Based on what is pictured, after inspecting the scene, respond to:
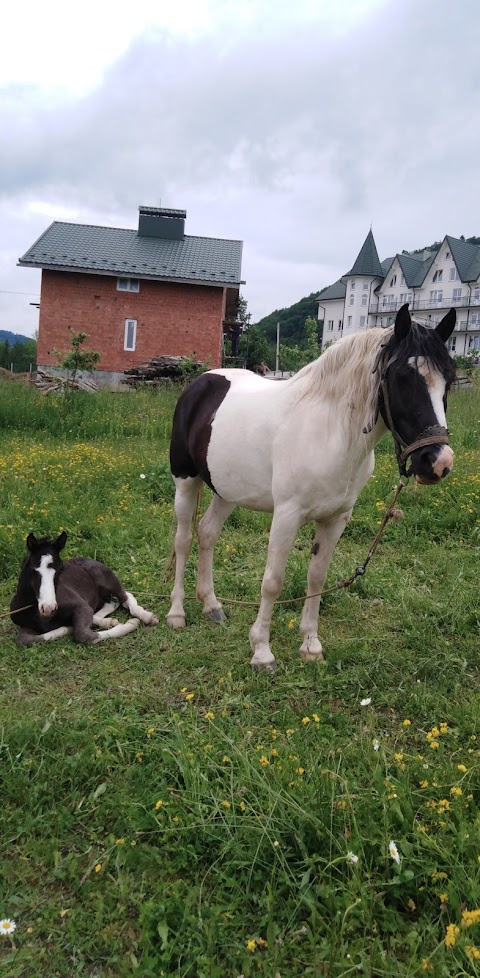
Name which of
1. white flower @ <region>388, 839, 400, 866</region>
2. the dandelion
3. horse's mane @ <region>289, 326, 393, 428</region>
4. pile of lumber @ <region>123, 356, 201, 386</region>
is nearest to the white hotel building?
pile of lumber @ <region>123, 356, 201, 386</region>

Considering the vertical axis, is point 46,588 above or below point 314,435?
below

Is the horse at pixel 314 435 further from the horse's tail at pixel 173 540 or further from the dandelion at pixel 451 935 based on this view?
the dandelion at pixel 451 935

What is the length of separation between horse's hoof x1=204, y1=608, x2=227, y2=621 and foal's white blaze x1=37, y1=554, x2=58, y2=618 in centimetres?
118

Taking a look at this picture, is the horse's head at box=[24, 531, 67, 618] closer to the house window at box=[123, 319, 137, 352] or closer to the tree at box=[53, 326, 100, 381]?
the tree at box=[53, 326, 100, 381]

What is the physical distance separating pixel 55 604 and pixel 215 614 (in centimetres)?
125

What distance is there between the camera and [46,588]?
156 inches

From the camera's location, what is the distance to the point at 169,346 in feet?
83.7

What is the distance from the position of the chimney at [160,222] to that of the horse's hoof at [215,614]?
89.0ft

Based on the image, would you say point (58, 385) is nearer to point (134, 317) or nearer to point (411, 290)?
point (134, 317)

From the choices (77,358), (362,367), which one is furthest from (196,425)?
(77,358)

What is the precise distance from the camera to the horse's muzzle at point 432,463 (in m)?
2.64

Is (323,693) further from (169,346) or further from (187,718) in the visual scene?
(169,346)

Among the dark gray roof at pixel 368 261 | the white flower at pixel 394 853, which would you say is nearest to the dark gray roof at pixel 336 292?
the dark gray roof at pixel 368 261

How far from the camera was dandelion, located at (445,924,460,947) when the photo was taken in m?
1.78
